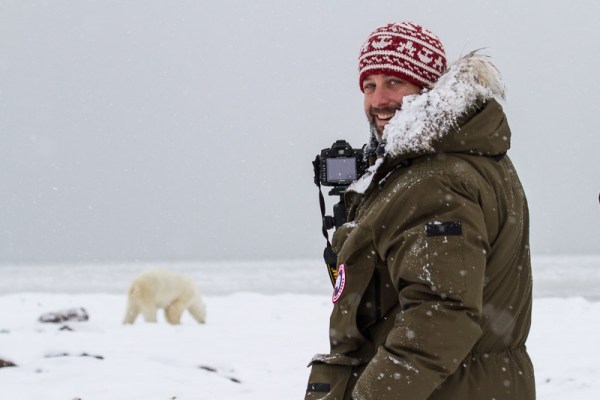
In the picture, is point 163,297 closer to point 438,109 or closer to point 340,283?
point 340,283

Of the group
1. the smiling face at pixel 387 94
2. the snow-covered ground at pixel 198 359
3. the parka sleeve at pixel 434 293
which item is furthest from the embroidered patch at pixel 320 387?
the snow-covered ground at pixel 198 359

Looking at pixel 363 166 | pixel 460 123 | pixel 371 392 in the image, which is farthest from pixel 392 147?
pixel 363 166

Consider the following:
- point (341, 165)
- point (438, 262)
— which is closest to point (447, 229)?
point (438, 262)

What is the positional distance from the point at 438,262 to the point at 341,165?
96 cm

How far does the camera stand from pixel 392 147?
65.3 inches

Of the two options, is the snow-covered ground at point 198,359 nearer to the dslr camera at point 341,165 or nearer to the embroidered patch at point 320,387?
the dslr camera at point 341,165

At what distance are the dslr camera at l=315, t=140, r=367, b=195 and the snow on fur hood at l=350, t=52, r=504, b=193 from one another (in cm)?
58

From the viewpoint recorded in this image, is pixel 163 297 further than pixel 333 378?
Yes

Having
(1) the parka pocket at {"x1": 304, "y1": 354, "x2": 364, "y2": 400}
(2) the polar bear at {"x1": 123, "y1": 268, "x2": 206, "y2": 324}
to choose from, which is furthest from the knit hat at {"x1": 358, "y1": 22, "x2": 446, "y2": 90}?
(2) the polar bear at {"x1": 123, "y1": 268, "x2": 206, "y2": 324}

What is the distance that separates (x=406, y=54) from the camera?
1911 mm

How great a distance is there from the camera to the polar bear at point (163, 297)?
12.3 m

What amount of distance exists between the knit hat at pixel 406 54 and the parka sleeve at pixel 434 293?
17.9 inches

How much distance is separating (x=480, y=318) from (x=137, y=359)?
182 inches

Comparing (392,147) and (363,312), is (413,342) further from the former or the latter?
(392,147)
